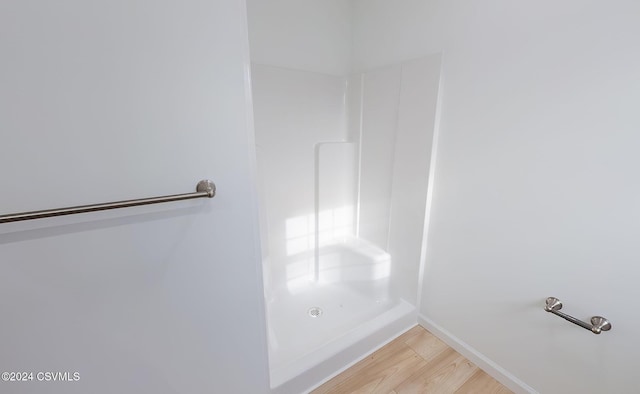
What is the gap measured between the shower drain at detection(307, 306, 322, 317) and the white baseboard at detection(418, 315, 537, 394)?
0.68 m

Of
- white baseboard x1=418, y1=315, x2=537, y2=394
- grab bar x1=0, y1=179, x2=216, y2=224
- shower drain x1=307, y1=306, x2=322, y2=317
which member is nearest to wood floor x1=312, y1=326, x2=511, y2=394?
white baseboard x1=418, y1=315, x2=537, y2=394

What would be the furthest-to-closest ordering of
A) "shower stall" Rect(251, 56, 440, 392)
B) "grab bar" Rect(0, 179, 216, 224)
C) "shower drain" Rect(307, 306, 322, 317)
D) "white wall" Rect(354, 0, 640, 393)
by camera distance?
"shower drain" Rect(307, 306, 322, 317) → "shower stall" Rect(251, 56, 440, 392) → "white wall" Rect(354, 0, 640, 393) → "grab bar" Rect(0, 179, 216, 224)

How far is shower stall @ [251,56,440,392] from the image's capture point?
1395 millimetres

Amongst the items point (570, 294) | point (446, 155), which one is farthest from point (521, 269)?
point (446, 155)

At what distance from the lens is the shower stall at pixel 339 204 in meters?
1.39

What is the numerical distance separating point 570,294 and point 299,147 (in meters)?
1.57

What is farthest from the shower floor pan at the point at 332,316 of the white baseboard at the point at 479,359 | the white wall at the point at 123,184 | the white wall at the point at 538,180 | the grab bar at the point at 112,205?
the grab bar at the point at 112,205

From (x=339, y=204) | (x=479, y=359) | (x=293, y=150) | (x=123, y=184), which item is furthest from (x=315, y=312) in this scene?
(x=123, y=184)

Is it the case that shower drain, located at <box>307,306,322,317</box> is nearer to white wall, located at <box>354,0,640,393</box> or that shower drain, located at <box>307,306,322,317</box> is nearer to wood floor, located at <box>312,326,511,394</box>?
wood floor, located at <box>312,326,511,394</box>

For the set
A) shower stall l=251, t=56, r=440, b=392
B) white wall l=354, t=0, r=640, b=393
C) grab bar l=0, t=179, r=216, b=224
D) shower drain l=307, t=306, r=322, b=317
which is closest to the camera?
grab bar l=0, t=179, r=216, b=224

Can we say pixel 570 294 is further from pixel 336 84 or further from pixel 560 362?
pixel 336 84

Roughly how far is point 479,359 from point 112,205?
175 centimetres

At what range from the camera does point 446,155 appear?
1.31 m

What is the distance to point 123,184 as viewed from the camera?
2.06 ft
